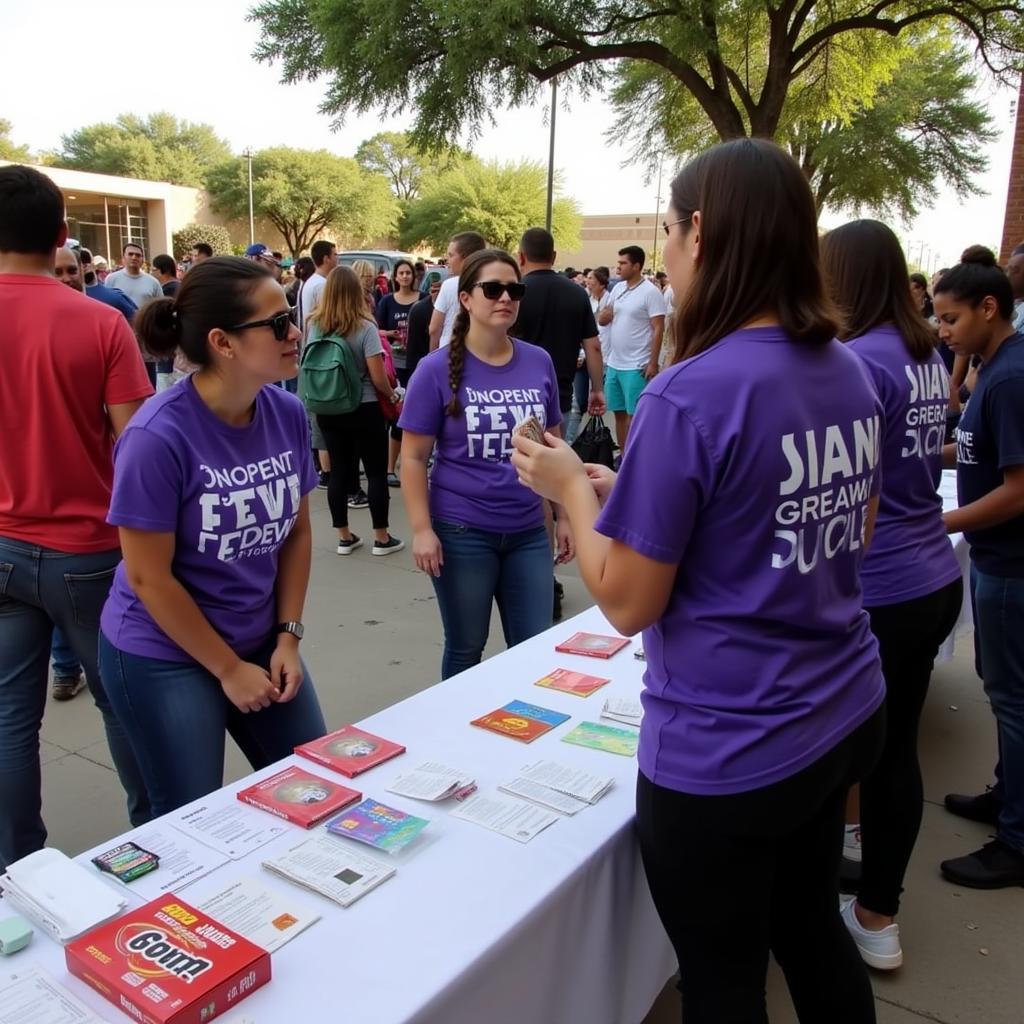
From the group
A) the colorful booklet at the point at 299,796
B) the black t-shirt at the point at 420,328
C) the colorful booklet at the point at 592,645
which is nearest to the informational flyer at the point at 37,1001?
the colorful booklet at the point at 299,796

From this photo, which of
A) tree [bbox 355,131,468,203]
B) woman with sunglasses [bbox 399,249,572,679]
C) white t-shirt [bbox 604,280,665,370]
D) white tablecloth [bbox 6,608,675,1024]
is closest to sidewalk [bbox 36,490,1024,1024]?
white tablecloth [bbox 6,608,675,1024]

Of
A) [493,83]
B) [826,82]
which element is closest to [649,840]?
[493,83]

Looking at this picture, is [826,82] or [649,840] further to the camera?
[826,82]

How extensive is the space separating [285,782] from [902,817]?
4.77ft

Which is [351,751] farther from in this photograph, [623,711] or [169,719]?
[623,711]

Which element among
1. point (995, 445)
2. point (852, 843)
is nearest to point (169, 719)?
point (852, 843)

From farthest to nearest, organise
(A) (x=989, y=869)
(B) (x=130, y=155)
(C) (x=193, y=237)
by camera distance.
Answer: (B) (x=130, y=155) → (C) (x=193, y=237) → (A) (x=989, y=869)

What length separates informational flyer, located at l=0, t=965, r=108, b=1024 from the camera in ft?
3.53

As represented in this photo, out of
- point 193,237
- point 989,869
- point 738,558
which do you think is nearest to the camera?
point 738,558

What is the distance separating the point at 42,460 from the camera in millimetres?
2193

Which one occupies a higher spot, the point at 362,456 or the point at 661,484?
the point at 661,484

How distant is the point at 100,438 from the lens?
2.29 m

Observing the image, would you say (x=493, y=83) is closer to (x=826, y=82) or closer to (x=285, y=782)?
(x=826, y=82)

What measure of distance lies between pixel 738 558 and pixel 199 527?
3.79 ft
